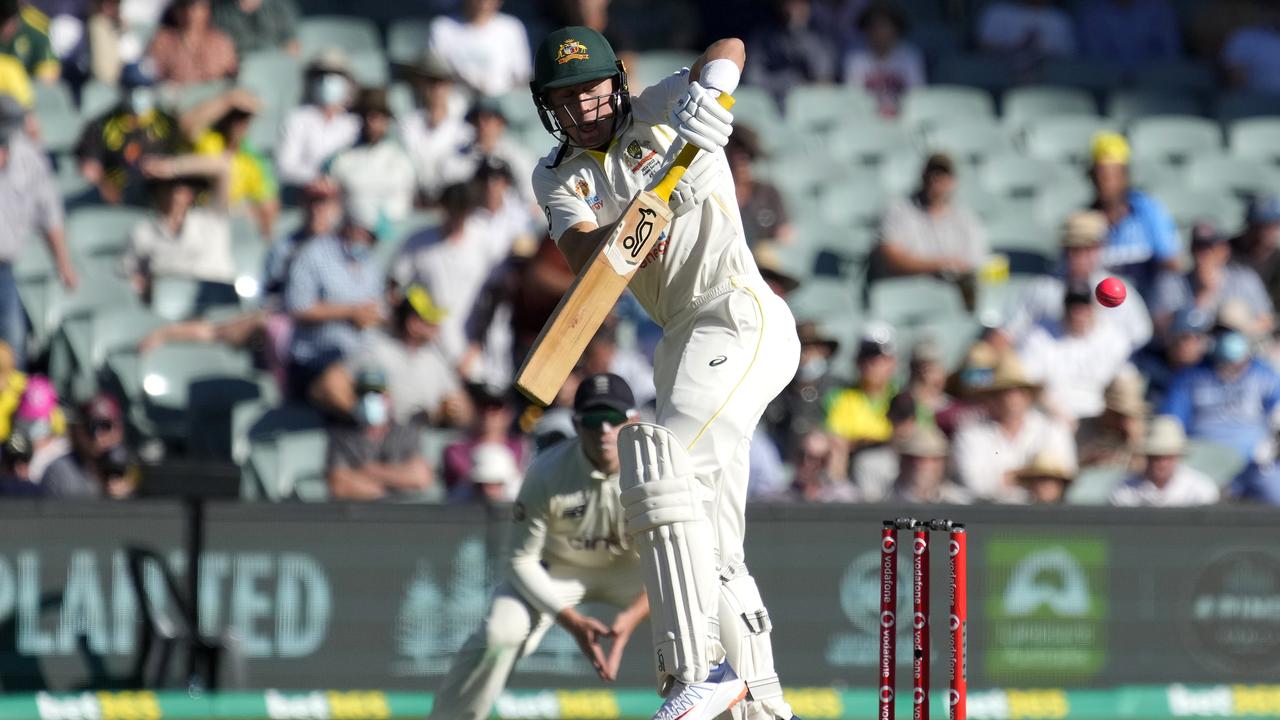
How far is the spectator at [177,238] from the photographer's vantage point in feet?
34.4

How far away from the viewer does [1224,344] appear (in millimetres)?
10703

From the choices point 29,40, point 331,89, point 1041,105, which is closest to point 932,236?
point 1041,105

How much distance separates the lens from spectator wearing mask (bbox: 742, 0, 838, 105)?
43.0 ft

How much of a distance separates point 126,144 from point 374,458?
2.79 meters

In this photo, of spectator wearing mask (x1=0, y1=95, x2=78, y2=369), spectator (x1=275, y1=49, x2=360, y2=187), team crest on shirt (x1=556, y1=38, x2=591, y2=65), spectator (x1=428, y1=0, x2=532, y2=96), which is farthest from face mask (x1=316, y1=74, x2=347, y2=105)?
team crest on shirt (x1=556, y1=38, x2=591, y2=65)

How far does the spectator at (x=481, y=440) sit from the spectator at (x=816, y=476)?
1.41m

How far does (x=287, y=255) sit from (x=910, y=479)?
3.56 meters

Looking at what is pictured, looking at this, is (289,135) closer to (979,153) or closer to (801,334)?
(801,334)

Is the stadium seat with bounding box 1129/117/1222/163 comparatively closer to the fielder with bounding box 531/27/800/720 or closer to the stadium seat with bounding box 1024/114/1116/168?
the stadium seat with bounding box 1024/114/1116/168

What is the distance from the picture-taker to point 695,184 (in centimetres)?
527

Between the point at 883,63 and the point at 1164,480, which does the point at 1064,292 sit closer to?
the point at 1164,480

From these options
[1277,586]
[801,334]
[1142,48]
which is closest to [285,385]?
[801,334]

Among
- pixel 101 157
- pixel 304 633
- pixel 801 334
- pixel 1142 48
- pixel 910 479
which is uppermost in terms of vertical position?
pixel 1142 48

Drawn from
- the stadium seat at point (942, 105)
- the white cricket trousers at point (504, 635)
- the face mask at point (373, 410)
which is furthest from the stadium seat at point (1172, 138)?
the white cricket trousers at point (504, 635)
